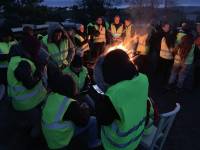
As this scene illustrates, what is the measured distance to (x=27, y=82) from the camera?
528cm

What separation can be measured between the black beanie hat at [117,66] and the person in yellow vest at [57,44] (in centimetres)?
421

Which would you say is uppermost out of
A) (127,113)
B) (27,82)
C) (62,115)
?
(127,113)

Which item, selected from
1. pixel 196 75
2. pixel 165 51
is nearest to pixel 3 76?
pixel 165 51

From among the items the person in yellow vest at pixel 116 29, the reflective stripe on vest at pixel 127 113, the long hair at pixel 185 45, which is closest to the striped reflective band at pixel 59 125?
the reflective stripe on vest at pixel 127 113

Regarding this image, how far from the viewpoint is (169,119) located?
421 centimetres

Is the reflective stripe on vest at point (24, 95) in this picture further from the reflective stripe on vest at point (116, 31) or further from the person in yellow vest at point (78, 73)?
the reflective stripe on vest at point (116, 31)

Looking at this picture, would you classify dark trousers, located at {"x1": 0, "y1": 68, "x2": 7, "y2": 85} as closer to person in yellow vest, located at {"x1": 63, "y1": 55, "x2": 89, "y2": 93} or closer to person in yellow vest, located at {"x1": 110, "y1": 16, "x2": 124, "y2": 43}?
person in yellow vest, located at {"x1": 63, "y1": 55, "x2": 89, "y2": 93}

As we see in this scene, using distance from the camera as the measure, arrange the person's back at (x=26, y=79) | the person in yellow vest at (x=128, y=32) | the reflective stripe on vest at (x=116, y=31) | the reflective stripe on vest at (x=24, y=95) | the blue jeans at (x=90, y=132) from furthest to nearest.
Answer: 1. the reflective stripe on vest at (x=116, y=31)
2. the person in yellow vest at (x=128, y=32)
3. the reflective stripe on vest at (x=24, y=95)
4. the person's back at (x=26, y=79)
5. the blue jeans at (x=90, y=132)

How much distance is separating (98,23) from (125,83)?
940cm

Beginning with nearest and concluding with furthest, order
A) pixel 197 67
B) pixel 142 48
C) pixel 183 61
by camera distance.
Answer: pixel 183 61, pixel 197 67, pixel 142 48

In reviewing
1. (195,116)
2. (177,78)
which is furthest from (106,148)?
(177,78)

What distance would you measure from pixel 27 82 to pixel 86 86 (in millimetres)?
1489

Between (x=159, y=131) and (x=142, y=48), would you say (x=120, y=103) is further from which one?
(x=142, y=48)

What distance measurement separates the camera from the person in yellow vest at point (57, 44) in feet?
25.5
